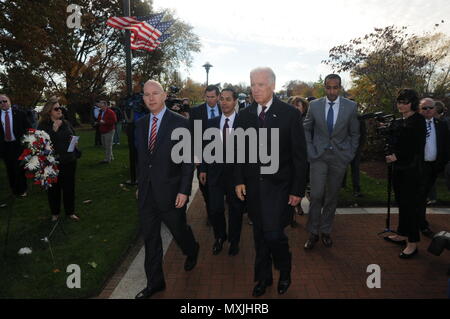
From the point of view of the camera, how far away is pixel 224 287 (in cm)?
374

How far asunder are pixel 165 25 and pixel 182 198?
8.01 m

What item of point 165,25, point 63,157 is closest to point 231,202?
point 63,157

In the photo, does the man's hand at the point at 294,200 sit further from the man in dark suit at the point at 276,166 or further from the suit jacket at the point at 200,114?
the suit jacket at the point at 200,114

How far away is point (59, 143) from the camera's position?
554 centimetres

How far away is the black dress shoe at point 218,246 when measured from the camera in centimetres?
470

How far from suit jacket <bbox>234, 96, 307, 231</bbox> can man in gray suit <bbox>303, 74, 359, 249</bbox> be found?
1514 millimetres

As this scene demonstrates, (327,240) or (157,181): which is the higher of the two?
(157,181)

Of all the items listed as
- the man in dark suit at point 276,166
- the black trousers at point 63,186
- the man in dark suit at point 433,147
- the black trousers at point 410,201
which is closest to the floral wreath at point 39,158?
the black trousers at point 63,186

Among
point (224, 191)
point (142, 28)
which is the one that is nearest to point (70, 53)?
point (142, 28)

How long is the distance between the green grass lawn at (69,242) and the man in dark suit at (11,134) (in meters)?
0.79

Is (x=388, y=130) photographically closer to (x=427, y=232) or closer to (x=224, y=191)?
(x=427, y=232)

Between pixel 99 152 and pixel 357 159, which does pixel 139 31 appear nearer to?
pixel 357 159

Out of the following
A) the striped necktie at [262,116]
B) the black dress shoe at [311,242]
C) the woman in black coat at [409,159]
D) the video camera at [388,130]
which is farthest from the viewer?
the black dress shoe at [311,242]

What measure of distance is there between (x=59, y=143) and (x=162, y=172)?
9.92 ft
